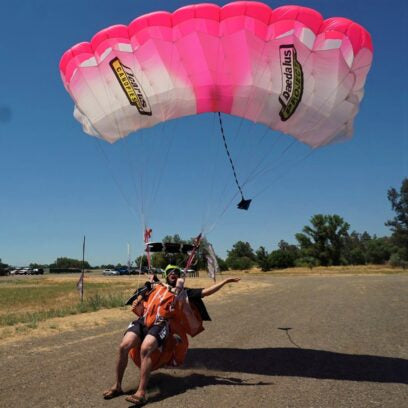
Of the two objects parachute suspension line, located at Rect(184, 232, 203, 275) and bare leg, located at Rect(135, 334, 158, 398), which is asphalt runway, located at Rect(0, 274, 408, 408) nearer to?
bare leg, located at Rect(135, 334, 158, 398)

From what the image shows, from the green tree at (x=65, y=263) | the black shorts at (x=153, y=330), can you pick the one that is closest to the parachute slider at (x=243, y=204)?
the black shorts at (x=153, y=330)

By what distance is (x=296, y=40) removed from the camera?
289 inches

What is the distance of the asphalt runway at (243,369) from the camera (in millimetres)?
5148

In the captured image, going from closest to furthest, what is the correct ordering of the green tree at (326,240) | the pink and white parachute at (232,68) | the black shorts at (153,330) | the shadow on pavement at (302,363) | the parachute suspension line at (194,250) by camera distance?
the black shorts at (153,330) < the shadow on pavement at (302,363) < the parachute suspension line at (194,250) < the pink and white parachute at (232,68) < the green tree at (326,240)

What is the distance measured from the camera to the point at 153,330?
5.89 m

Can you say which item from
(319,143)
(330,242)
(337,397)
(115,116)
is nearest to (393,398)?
(337,397)

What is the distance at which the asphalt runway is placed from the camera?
5.15 m

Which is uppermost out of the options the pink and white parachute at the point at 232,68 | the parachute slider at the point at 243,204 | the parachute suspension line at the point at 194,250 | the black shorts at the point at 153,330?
the pink and white parachute at the point at 232,68

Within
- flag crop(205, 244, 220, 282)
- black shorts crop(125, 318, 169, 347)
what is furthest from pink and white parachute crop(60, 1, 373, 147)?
flag crop(205, 244, 220, 282)

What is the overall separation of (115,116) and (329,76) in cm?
440

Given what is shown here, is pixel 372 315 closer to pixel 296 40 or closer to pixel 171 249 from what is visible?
pixel 171 249

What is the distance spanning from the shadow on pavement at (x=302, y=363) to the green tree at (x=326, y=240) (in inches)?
2894

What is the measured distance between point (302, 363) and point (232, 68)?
5.31 metres

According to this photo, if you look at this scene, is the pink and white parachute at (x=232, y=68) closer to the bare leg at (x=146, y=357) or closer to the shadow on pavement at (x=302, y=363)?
the shadow on pavement at (x=302, y=363)
